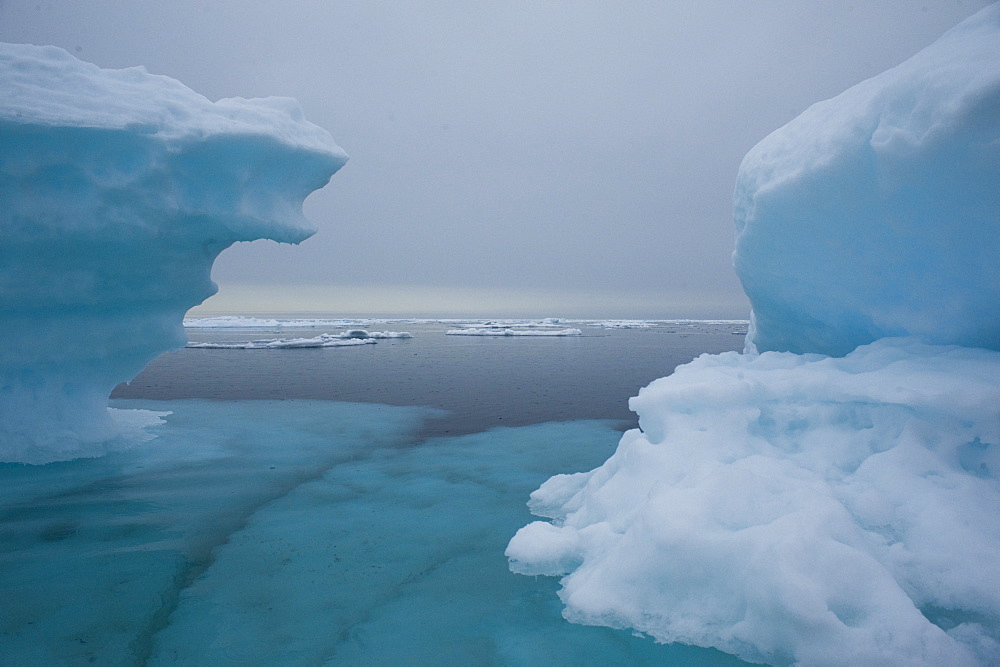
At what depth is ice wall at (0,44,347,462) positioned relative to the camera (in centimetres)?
566

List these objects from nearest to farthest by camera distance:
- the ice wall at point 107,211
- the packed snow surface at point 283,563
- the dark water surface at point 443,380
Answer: the packed snow surface at point 283,563
the ice wall at point 107,211
the dark water surface at point 443,380

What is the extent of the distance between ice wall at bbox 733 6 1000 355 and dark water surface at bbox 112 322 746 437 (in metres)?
5.34

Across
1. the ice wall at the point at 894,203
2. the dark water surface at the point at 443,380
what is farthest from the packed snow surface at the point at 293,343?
the ice wall at the point at 894,203

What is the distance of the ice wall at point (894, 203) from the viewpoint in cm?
326

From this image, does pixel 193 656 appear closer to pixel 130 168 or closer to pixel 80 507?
pixel 80 507

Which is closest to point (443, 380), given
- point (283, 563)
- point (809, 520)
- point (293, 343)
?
point (283, 563)

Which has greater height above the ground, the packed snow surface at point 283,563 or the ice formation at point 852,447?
the ice formation at point 852,447

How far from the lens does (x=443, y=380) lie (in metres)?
16.2

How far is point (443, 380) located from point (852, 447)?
13.1m

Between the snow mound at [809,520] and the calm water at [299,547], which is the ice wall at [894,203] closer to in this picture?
the snow mound at [809,520]

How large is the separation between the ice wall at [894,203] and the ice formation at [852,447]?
0.6 inches

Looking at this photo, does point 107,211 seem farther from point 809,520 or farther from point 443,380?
point 443,380

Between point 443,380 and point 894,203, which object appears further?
point 443,380

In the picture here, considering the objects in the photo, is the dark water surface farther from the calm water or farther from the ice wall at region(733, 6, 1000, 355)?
the ice wall at region(733, 6, 1000, 355)
